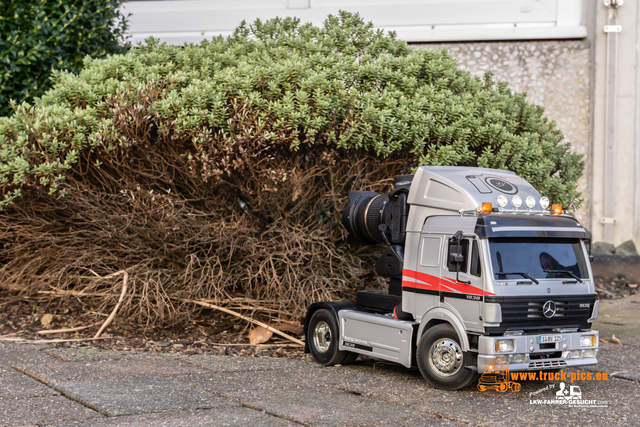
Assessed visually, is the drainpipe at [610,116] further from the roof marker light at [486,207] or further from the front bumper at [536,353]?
the roof marker light at [486,207]

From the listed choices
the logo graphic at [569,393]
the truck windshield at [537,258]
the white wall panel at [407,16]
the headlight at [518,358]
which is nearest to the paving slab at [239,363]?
the headlight at [518,358]

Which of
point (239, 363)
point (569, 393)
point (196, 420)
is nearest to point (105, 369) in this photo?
point (239, 363)

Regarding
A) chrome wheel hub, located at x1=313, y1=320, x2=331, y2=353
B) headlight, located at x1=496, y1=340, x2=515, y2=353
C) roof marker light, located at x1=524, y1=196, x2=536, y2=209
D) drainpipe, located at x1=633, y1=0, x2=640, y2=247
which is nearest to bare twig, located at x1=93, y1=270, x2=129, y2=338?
chrome wheel hub, located at x1=313, y1=320, x2=331, y2=353

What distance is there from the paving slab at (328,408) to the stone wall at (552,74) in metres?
9.35

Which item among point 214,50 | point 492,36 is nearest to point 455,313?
point 214,50

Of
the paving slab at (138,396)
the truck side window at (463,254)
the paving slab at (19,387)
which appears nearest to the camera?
the paving slab at (138,396)

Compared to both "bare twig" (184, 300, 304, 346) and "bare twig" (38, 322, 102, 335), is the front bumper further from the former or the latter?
"bare twig" (38, 322, 102, 335)

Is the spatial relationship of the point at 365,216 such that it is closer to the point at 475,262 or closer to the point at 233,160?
the point at 475,262

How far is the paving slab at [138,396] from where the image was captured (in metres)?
5.82

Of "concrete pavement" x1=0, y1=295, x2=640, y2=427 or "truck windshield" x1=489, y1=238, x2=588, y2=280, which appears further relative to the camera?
"truck windshield" x1=489, y1=238, x2=588, y2=280

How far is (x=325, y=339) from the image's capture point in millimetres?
8141

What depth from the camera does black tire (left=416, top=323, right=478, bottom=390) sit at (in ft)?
21.4

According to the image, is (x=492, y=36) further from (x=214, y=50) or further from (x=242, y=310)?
(x=242, y=310)

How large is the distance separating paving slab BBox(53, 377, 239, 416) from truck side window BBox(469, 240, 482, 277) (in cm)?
252
